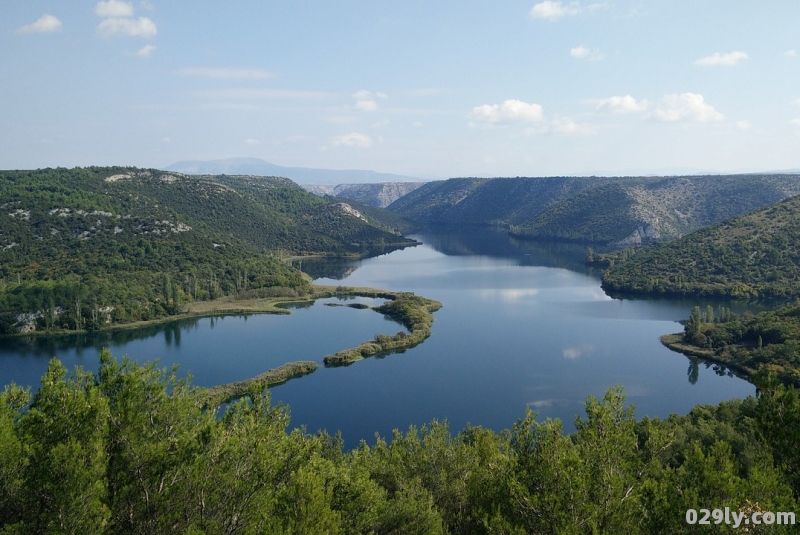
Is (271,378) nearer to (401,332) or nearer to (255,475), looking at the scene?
(401,332)

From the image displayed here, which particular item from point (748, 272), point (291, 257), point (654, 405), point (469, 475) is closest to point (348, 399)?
point (654, 405)

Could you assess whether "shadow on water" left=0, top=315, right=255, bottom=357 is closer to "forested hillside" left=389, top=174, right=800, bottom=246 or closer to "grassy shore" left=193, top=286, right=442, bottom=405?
"grassy shore" left=193, top=286, right=442, bottom=405

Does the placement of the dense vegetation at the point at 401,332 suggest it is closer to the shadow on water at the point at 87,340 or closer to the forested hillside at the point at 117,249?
the forested hillside at the point at 117,249

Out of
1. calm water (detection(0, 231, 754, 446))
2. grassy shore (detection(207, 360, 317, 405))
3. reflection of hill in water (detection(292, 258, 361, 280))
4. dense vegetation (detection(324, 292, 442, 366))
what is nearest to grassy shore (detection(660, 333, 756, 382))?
calm water (detection(0, 231, 754, 446))

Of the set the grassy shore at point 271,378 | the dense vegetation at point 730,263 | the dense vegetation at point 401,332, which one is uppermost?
the dense vegetation at point 730,263

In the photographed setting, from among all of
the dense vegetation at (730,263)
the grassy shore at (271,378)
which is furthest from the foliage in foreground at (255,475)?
the dense vegetation at (730,263)

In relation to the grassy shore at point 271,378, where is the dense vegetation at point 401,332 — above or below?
above
